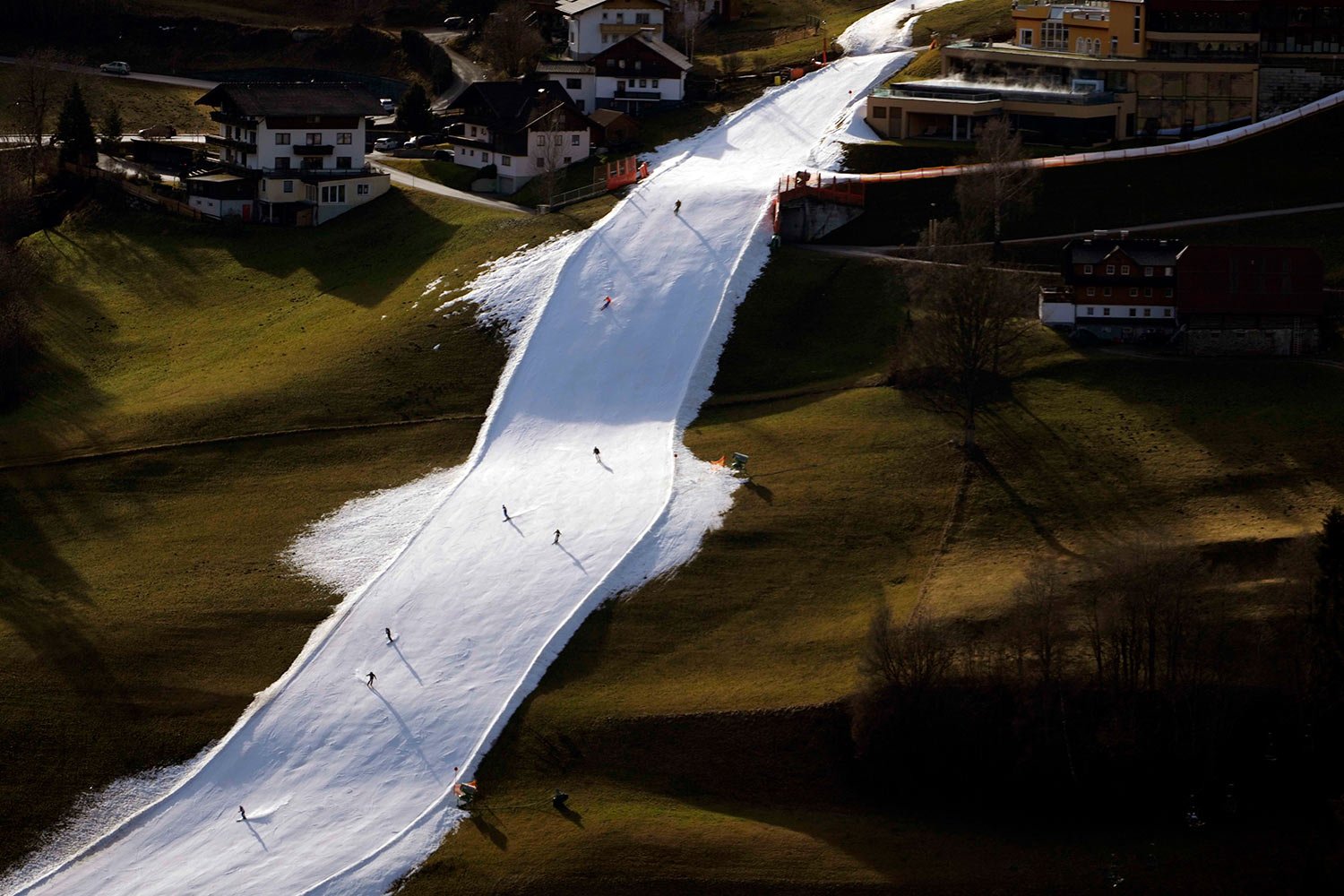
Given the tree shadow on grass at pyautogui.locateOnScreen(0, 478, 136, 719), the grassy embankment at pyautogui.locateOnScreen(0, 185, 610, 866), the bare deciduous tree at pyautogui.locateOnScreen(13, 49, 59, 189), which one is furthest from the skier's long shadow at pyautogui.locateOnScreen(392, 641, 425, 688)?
the bare deciduous tree at pyautogui.locateOnScreen(13, 49, 59, 189)

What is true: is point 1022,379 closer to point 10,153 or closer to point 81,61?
point 10,153

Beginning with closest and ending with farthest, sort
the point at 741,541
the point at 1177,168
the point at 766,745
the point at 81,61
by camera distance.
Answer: the point at 766,745 < the point at 741,541 < the point at 1177,168 < the point at 81,61

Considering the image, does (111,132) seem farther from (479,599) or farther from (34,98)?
(479,599)

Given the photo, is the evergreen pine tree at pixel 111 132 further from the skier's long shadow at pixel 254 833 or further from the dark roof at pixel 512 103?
the skier's long shadow at pixel 254 833

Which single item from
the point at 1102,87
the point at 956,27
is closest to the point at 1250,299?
the point at 1102,87

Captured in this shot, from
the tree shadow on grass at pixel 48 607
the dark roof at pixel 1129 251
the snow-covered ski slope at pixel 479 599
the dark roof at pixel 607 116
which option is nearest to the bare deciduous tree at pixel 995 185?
the dark roof at pixel 1129 251

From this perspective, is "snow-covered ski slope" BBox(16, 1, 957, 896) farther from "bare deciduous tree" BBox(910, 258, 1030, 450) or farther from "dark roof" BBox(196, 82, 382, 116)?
"dark roof" BBox(196, 82, 382, 116)

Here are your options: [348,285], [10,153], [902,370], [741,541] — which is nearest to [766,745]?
[741,541]
